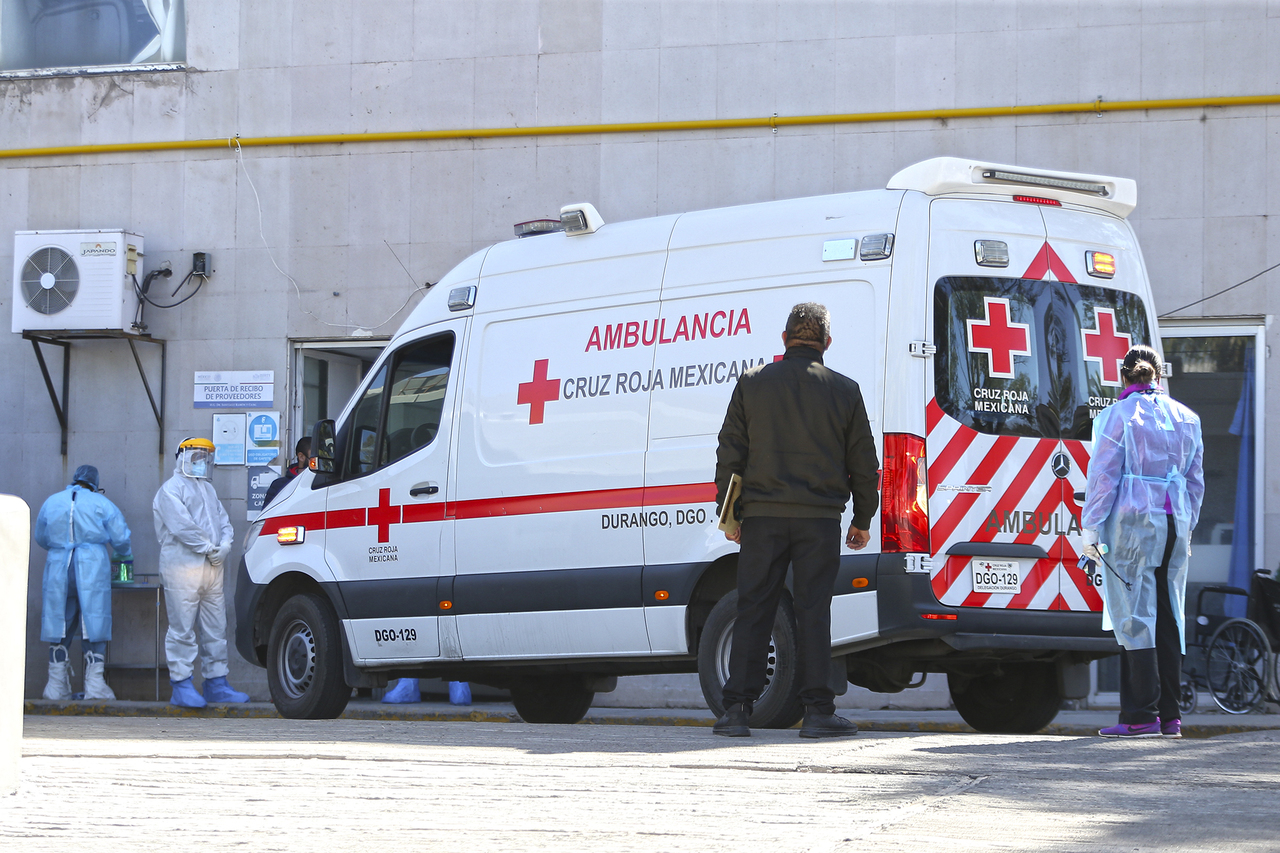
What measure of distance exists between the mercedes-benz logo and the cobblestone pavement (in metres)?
1.25

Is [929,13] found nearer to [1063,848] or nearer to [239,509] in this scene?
[239,509]

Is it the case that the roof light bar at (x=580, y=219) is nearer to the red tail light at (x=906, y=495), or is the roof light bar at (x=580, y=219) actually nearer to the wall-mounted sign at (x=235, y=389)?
the red tail light at (x=906, y=495)

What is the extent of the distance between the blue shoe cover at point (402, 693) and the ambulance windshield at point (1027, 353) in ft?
22.1

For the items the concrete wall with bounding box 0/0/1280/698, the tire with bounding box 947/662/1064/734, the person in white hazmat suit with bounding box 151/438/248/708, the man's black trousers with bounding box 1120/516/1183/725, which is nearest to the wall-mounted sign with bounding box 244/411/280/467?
the concrete wall with bounding box 0/0/1280/698

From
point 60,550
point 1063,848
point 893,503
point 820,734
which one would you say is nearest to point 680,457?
point 893,503

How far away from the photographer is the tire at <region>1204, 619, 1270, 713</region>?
35.6 feet

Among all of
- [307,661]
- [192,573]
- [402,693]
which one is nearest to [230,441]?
[192,573]

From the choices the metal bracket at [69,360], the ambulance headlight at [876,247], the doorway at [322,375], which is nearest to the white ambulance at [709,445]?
the ambulance headlight at [876,247]

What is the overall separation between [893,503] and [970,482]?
1.21 feet

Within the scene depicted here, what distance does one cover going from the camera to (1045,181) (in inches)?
291

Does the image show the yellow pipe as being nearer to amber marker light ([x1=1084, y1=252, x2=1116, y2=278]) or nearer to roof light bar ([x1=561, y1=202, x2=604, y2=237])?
roof light bar ([x1=561, y1=202, x2=604, y2=237])

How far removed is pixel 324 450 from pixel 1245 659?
643 centimetres

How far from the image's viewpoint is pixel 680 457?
24.3ft

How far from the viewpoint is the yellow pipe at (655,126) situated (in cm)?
1181
